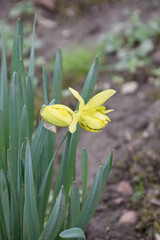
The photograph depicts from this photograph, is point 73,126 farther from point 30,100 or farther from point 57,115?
point 30,100

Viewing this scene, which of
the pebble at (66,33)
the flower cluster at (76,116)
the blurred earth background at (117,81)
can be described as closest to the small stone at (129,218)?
the blurred earth background at (117,81)

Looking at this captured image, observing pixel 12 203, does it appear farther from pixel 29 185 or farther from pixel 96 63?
pixel 96 63

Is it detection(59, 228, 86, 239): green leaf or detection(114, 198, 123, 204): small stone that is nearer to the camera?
detection(59, 228, 86, 239): green leaf

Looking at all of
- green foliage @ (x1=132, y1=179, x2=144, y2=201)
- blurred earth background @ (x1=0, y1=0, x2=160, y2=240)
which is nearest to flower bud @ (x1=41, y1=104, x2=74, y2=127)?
blurred earth background @ (x1=0, y1=0, x2=160, y2=240)

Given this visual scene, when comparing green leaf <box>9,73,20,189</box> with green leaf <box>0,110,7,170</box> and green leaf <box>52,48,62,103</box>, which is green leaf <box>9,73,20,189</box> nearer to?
green leaf <box>0,110,7,170</box>

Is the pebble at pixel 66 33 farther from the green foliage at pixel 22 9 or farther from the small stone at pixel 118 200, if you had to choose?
the small stone at pixel 118 200
